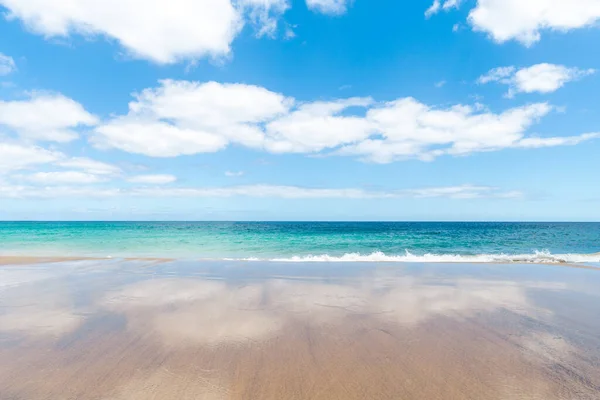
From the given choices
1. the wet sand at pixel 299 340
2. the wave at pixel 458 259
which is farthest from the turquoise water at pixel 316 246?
the wet sand at pixel 299 340

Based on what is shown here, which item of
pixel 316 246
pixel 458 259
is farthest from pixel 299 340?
pixel 316 246

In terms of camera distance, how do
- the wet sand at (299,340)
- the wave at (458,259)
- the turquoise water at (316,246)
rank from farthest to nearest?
the turquoise water at (316,246) < the wave at (458,259) < the wet sand at (299,340)

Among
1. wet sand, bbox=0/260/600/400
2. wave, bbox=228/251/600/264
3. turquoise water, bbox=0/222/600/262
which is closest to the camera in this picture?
wet sand, bbox=0/260/600/400

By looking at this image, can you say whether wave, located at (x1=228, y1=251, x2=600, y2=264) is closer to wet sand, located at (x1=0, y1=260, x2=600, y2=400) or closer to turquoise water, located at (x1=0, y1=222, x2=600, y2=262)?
turquoise water, located at (x1=0, y1=222, x2=600, y2=262)

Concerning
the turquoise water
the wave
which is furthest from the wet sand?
the turquoise water

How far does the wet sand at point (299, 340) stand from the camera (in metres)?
4.48

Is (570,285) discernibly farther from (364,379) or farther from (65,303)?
(65,303)

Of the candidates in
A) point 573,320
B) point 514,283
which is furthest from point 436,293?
point 514,283

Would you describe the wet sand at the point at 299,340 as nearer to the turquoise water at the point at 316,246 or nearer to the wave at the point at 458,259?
the wave at the point at 458,259

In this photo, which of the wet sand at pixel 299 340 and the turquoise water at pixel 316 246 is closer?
the wet sand at pixel 299 340

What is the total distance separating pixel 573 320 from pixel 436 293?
331cm

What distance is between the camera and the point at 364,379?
4691mm

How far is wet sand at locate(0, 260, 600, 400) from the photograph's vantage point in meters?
4.48

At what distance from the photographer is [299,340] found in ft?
20.1
